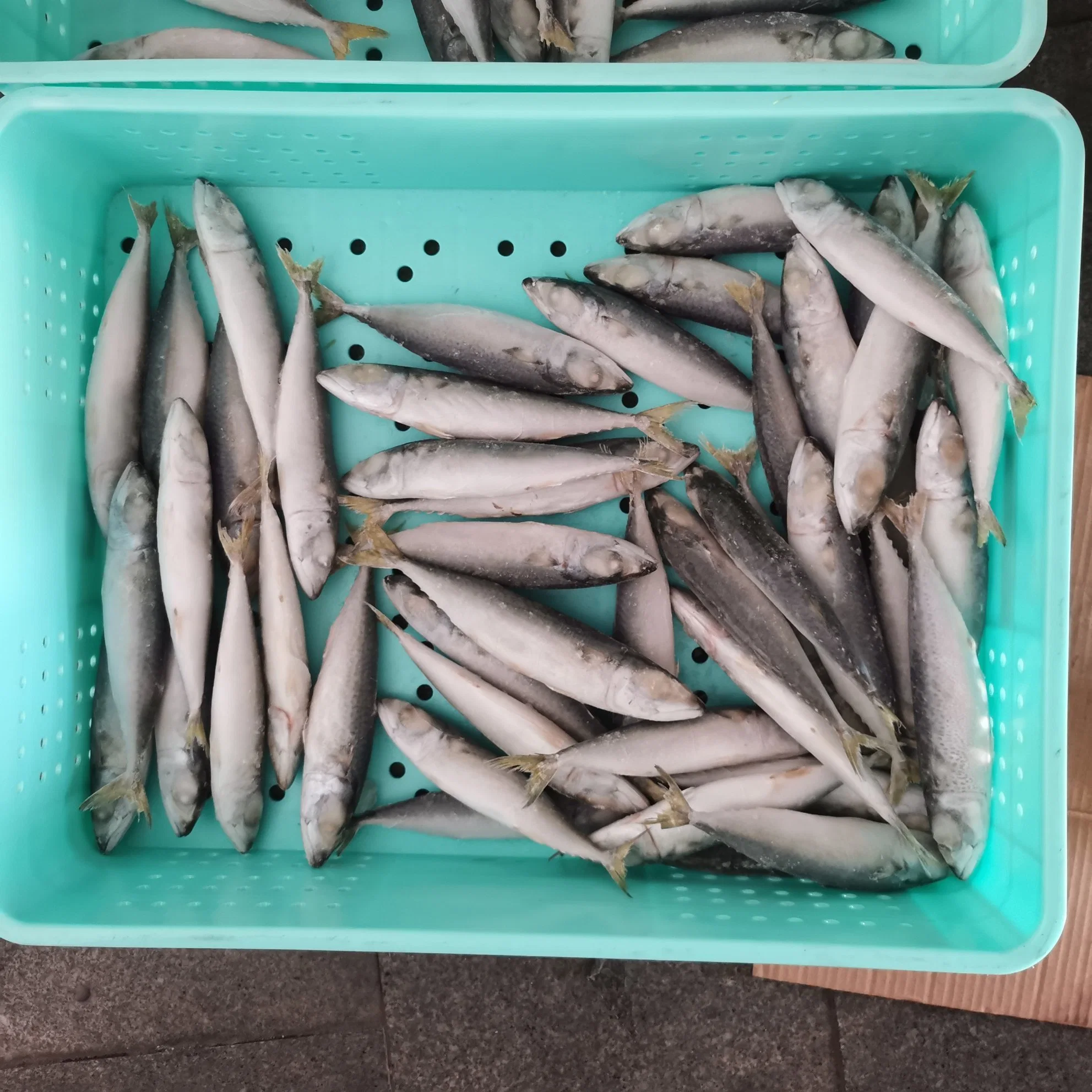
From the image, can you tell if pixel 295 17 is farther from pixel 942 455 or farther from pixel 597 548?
pixel 942 455

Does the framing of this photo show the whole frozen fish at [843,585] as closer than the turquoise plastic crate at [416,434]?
No

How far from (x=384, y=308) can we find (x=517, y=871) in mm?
931

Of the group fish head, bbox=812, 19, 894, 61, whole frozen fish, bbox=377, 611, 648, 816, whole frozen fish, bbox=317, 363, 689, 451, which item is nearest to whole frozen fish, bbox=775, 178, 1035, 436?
fish head, bbox=812, 19, 894, 61

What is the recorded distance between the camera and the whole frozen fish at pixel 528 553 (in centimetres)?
128

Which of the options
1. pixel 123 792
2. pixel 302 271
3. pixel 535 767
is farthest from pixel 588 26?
pixel 123 792

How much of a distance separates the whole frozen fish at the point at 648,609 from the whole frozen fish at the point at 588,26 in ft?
2.29

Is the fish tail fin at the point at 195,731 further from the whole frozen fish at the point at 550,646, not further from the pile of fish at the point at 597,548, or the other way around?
the whole frozen fish at the point at 550,646

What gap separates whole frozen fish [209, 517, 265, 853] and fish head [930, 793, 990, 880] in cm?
105

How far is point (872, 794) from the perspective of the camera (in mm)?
1210

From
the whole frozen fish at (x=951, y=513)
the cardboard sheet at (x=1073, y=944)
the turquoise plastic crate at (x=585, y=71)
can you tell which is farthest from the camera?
the cardboard sheet at (x=1073, y=944)

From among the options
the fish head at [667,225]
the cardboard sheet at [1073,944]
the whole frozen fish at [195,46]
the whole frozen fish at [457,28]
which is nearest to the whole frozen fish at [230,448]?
the whole frozen fish at [195,46]

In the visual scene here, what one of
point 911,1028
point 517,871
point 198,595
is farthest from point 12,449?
point 911,1028

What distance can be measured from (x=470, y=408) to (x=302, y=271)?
1.16 ft

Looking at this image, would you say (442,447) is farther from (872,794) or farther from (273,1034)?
(273,1034)
